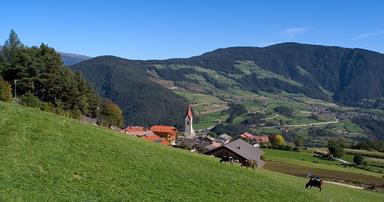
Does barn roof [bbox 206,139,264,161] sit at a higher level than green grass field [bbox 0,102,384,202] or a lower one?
lower

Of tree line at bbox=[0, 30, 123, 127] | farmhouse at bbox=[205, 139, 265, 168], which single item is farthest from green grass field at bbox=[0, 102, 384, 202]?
tree line at bbox=[0, 30, 123, 127]

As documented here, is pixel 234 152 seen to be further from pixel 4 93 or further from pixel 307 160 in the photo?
pixel 307 160

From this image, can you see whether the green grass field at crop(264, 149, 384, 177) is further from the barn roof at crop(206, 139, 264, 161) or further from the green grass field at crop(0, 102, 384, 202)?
the green grass field at crop(0, 102, 384, 202)

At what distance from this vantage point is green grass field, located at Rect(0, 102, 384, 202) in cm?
2759

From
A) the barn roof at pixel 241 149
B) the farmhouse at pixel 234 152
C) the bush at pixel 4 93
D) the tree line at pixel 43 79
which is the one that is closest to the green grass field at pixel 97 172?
the bush at pixel 4 93

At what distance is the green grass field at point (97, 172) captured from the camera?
27594mm

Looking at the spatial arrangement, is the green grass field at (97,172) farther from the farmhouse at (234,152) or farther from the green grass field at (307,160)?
the green grass field at (307,160)

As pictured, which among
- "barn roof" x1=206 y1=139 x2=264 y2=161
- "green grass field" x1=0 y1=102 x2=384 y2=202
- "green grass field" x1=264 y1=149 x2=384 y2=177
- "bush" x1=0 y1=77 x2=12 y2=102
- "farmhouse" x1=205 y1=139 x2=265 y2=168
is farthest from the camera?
"green grass field" x1=264 y1=149 x2=384 y2=177

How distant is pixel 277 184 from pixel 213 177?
25.1ft

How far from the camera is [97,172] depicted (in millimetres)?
31750

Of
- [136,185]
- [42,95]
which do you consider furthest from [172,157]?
[42,95]

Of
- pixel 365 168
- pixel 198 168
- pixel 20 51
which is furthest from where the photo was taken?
pixel 365 168

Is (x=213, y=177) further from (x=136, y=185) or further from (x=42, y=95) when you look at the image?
(x=42, y=95)

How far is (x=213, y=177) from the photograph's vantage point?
38094 mm
